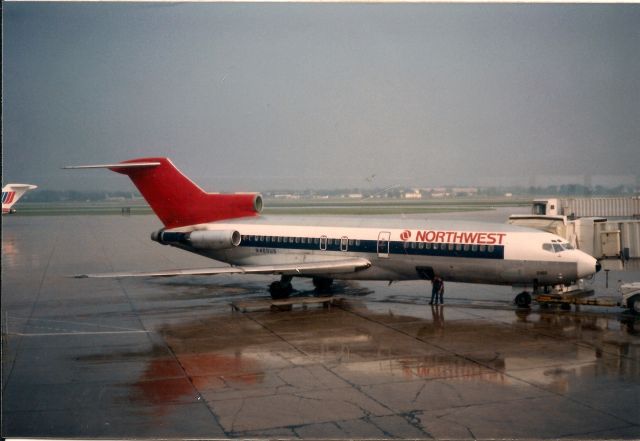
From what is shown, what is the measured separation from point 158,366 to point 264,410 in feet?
12.4

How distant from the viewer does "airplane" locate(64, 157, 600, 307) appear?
61.5ft

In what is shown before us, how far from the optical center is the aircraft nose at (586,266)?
59.6 ft

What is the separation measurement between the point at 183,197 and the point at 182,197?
0.15ft

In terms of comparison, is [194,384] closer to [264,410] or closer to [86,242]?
[264,410]

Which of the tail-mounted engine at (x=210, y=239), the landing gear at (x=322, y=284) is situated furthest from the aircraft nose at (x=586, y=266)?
the tail-mounted engine at (x=210, y=239)

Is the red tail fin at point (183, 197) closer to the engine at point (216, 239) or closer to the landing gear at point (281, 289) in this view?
the engine at point (216, 239)

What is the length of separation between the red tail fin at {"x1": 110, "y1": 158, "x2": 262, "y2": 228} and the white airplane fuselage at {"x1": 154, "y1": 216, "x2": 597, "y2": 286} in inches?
19.7

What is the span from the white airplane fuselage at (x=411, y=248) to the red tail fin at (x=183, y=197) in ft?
1.64

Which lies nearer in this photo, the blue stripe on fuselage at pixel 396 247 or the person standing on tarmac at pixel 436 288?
the blue stripe on fuselage at pixel 396 247

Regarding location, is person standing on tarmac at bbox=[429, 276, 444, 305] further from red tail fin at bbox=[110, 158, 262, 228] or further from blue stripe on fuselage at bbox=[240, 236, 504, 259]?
red tail fin at bbox=[110, 158, 262, 228]

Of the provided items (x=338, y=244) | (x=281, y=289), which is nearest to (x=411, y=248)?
(x=338, y=244)

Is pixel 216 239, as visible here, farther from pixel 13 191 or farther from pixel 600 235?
pixel 13 191

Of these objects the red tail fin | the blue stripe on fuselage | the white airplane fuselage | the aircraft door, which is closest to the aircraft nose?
the white airplane fuselage

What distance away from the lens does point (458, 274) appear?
19516 mm
